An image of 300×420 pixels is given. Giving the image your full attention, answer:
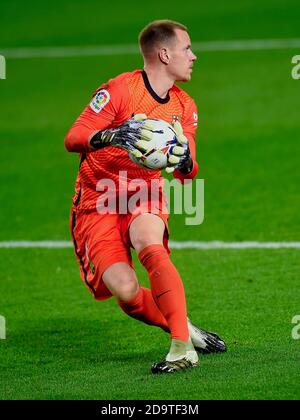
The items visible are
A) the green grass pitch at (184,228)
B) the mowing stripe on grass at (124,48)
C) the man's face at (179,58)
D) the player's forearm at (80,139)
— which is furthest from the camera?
the mowing stripe on grass at (124,48)

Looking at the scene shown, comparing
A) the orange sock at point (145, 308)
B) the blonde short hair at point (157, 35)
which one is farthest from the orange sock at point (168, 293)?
the blonde short hair at point (157, 35)

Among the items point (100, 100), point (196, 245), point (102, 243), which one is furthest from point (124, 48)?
point (102, 243)

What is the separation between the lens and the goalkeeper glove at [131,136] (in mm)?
7535

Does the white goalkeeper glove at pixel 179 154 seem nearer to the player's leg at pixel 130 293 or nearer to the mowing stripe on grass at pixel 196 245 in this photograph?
the player's leg at pixel 130 293

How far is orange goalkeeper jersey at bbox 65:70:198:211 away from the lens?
7.98 m

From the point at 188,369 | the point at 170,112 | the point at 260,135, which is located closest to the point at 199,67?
the point at 260,135

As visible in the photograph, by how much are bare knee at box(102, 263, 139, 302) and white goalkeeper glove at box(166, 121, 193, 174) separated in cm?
73

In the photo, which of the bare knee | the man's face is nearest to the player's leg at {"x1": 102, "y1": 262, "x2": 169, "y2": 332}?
the bare knee

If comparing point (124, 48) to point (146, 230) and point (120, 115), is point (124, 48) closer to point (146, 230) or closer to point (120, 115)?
point (120, 115)

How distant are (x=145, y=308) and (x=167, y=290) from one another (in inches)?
18.4

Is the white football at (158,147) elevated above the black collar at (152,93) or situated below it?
below

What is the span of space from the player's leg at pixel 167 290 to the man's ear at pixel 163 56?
1.13m

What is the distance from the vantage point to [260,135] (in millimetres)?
14953
